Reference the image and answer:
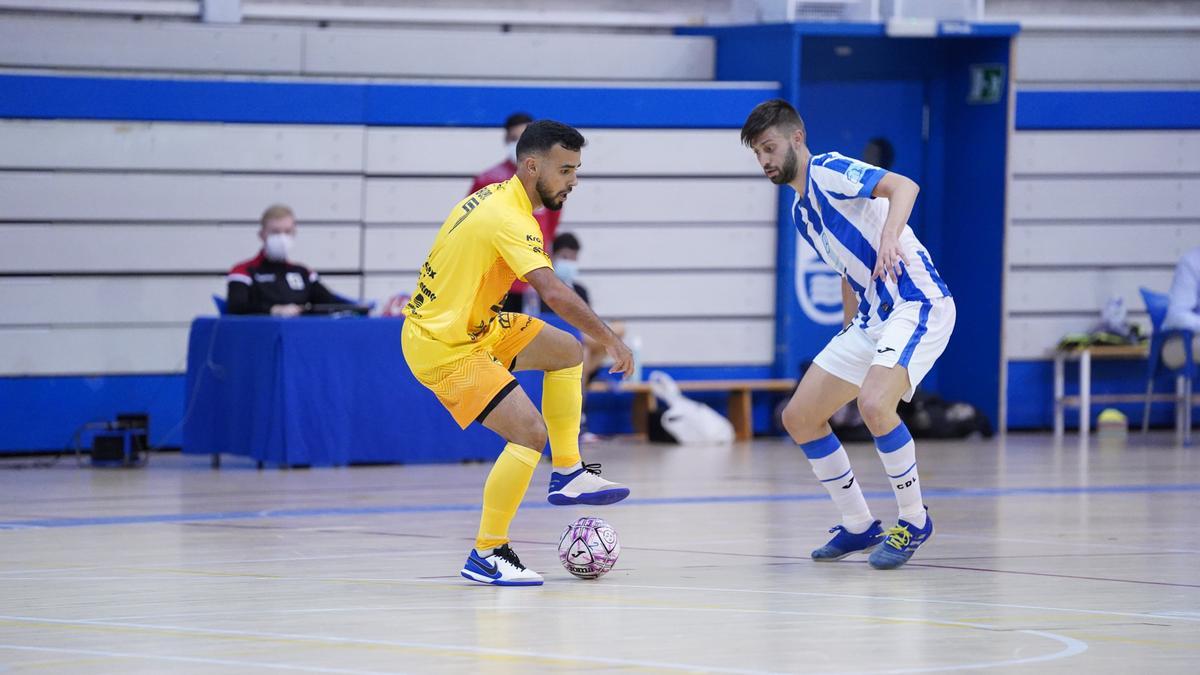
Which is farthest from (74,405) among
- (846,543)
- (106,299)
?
(846,543)

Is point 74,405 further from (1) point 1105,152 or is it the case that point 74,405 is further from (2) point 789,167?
(1) point 1105,152

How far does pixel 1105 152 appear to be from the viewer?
14.6 m

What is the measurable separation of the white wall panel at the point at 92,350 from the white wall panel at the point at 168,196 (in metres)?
0.78

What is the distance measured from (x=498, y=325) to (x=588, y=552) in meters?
0.81

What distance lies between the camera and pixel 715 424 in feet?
43.3

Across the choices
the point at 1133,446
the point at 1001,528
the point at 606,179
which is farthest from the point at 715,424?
the point at 1001,528

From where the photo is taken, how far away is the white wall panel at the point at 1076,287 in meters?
14.5

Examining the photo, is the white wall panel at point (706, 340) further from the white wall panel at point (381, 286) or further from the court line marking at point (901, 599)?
the court line marking at point (901, 599)

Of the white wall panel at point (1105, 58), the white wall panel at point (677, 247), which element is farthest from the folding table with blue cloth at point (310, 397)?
the white wall panel at point (1105, 58)

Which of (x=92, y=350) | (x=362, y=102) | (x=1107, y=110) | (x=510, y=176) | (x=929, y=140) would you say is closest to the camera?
(x=510, y=176)

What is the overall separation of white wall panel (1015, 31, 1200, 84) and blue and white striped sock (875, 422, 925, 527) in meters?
9.47

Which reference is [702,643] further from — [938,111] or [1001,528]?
[938,111]

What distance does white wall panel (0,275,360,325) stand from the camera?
39.3 ft

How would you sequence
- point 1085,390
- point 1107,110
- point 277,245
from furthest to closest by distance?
point 1107,110, point 1085,390, point 277,245
